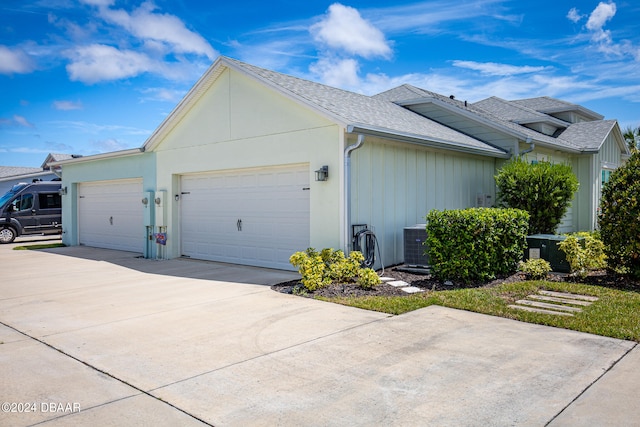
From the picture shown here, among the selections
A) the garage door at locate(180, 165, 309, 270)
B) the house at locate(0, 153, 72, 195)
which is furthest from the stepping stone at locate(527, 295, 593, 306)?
A: the house at locate(0, 153, 72, 195)

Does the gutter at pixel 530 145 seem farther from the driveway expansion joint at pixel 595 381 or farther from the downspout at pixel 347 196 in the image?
the driveway expansion joint at pixel 595 381

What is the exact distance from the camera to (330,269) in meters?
8.14

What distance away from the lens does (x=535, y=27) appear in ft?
46.9

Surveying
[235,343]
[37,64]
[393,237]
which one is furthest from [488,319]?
[37,64]

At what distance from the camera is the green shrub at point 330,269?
763cm

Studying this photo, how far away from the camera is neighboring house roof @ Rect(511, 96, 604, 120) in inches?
729

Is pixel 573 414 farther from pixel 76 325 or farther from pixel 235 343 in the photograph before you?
pixel 76 325

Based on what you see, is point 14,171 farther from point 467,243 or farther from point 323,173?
point 467,243

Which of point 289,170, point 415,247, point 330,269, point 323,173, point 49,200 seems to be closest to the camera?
point 330,269

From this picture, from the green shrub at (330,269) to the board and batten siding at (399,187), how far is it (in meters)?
0.91

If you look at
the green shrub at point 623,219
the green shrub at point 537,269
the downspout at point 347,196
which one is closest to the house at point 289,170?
the downspout at point 347,196

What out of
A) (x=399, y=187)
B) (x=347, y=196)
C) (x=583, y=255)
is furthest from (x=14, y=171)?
(x=583, y=255)

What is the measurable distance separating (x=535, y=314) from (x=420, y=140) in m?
4.70

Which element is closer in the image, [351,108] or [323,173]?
[323,173]
